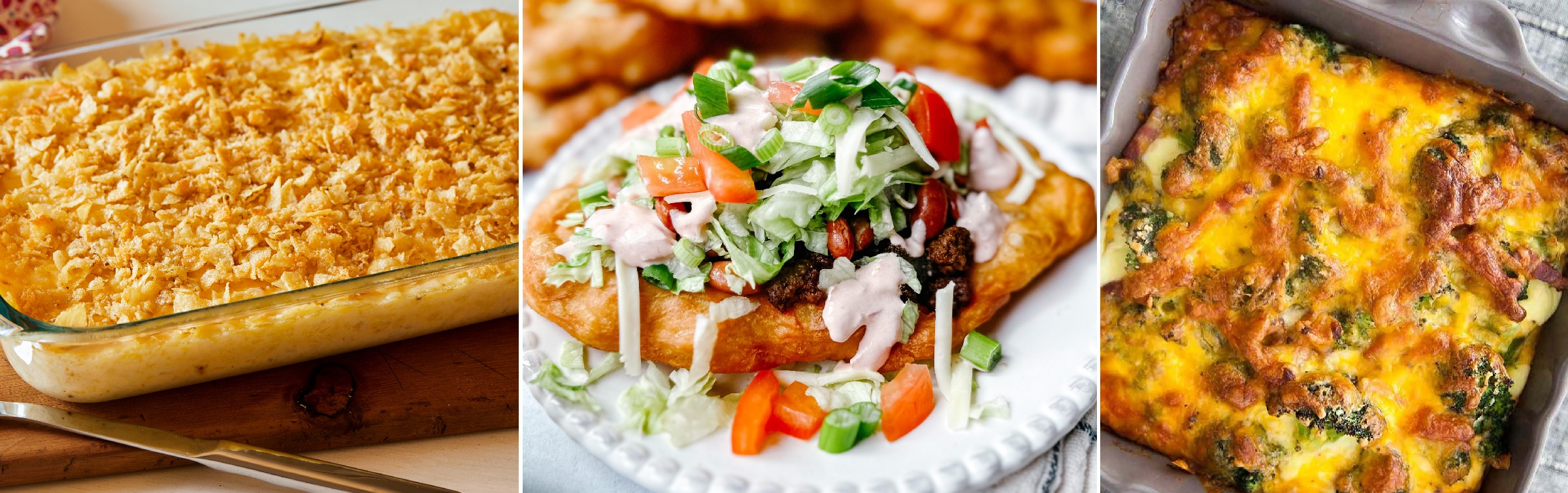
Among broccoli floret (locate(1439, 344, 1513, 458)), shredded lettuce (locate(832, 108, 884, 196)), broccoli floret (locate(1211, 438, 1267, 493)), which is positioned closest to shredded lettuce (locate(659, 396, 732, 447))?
shredded lettuce (locate(832, 108, 884, 196))

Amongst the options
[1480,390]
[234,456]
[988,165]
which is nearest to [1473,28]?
[1480,390]

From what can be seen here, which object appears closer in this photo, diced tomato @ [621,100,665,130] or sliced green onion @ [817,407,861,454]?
sliced green onion @ [817,407,861,454]

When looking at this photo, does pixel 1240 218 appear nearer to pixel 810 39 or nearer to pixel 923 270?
pixel 923 270

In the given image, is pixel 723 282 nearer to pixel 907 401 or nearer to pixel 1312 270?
pixel 907 401

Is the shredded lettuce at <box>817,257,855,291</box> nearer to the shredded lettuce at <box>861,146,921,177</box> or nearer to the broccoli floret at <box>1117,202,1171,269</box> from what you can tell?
the shredded lettuce at <box>861,146,921,177</box>

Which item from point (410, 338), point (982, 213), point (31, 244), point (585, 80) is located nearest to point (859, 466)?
point (982, 213)

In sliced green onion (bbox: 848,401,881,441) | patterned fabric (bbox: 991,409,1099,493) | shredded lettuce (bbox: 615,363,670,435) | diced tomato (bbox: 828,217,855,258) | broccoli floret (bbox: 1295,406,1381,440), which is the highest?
diced tomato (bbox: 828,217,855,258)
